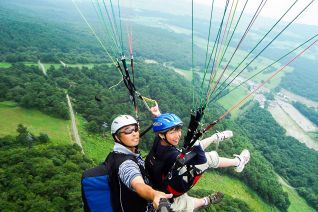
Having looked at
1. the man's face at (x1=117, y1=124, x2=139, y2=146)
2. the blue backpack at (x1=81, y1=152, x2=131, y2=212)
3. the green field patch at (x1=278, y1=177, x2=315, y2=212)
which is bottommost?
the green field patch at (x1=278, y1=177, x2=315, y2=212)

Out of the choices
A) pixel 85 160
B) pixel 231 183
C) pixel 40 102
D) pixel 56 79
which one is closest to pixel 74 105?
pixel 40 102

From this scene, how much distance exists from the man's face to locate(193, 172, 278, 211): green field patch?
1719 inches

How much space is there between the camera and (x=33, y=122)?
48281mm

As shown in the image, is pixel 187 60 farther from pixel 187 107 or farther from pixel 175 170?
pixel 175 170

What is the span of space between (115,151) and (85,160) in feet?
114

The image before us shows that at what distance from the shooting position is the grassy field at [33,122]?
4396 cm

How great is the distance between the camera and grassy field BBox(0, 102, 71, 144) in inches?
1731

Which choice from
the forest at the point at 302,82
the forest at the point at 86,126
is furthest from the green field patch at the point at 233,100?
the forest at the point at 302,82

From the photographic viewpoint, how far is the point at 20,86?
59.8 meters

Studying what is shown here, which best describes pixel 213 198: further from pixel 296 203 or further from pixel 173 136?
pixel 296 203

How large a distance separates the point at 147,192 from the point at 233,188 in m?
51.7

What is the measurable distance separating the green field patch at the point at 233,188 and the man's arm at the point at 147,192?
44.7m

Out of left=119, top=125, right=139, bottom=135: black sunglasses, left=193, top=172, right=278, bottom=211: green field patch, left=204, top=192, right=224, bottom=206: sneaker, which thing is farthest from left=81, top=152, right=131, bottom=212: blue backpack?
left=193, top=172, right=278, bottom=211: green field patch

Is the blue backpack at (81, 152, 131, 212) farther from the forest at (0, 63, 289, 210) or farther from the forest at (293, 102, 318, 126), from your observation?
the forest at (293, 102, 318, 126)
